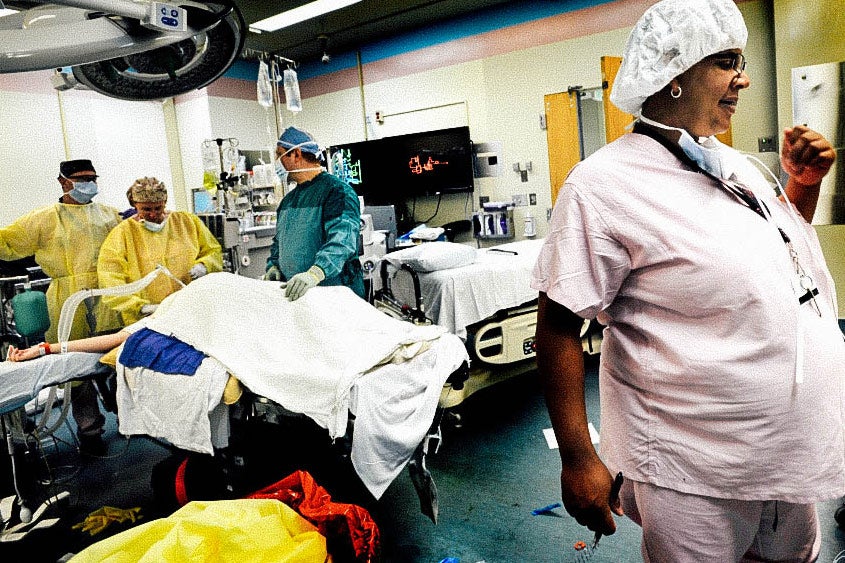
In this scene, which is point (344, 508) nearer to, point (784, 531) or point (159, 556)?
point (159, 556)

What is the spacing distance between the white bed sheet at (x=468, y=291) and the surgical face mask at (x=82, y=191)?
6.25ft

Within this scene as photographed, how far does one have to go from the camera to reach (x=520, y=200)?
639cm

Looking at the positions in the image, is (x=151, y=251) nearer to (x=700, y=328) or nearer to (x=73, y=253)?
(x=73, y=253)

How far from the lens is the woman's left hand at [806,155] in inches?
48.3

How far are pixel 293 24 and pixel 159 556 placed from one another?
19.5ft

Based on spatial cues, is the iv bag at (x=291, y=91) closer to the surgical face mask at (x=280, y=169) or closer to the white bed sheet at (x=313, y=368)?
the surgical face mask at (x=280, y=169)

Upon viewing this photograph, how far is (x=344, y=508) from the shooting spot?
189 centimetres

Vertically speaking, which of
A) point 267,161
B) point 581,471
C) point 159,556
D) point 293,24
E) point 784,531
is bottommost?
point 159,556

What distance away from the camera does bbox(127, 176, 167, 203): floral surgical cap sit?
341 centimetres

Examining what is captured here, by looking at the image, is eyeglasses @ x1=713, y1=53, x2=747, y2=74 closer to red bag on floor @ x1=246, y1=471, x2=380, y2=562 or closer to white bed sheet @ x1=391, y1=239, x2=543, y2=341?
red bag on floor @ x1=246, y1=471, x2=380, y2=562

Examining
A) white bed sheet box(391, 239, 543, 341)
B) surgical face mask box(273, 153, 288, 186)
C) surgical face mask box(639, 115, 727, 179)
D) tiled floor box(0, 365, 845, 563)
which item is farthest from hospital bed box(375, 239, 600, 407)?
surgical face mask box(639, 115, 727, 179)

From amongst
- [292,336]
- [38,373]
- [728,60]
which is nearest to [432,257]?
[292,336]

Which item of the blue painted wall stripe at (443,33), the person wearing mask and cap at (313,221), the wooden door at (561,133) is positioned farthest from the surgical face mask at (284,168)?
the blue painted wall stripe at (443,33)

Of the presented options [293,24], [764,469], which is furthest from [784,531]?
[293,24]
